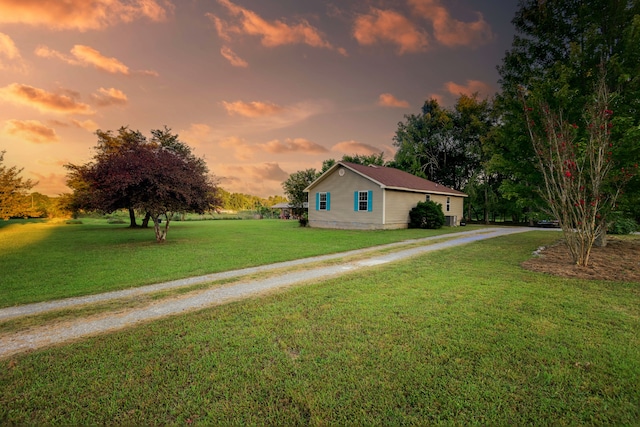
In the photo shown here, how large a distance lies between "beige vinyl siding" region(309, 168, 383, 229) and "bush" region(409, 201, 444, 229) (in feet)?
11.9

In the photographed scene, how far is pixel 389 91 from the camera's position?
20.8m

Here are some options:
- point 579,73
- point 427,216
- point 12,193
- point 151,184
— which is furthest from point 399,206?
point 12,193

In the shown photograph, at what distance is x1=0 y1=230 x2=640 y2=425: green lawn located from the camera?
7.52ft

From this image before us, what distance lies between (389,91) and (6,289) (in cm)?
2165

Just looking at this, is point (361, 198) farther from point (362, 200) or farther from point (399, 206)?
point (399, 206)

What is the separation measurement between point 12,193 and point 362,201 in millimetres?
31358

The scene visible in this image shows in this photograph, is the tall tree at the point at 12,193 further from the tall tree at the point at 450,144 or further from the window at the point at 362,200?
the tall tree at the point at 450,144

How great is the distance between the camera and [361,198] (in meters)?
21.9

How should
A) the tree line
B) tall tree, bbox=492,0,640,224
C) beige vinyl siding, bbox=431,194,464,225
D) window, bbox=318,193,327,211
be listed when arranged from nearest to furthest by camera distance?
the tree line < tall tree, bbox=492,0,640,224 < window, bbox=318,193,327,211 < beige vinyl siding, bbox=431,194,464,225

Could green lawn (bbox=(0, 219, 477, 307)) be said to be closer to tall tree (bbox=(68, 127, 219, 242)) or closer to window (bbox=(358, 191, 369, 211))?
tall tree (bbox=(68, 127, 219, 242))

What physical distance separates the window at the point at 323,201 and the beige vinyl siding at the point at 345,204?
267mm

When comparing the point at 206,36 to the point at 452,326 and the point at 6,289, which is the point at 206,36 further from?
the point at 452,326

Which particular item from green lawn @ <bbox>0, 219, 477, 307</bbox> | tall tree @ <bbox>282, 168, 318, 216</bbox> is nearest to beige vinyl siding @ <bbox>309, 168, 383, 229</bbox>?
tall tree @ <bbox>282, 168, 318, 216</bbox>

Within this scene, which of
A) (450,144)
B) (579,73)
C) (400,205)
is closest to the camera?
(579,73)
